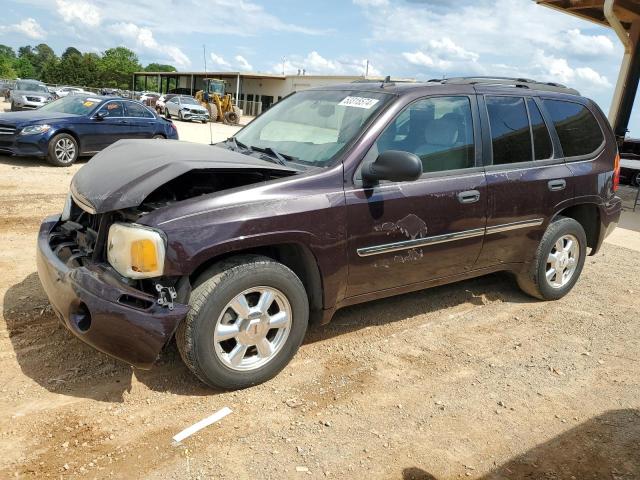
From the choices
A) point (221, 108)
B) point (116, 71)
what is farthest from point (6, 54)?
point (221, 108)

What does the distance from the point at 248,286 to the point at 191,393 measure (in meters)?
0.75

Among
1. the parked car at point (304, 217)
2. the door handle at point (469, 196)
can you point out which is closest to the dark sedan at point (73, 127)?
the parked car at point (304, 217)

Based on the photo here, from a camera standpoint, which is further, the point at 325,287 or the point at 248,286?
the point at 325,287

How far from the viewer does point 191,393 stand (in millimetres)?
3178

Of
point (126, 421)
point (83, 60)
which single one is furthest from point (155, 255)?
point (83, 60)

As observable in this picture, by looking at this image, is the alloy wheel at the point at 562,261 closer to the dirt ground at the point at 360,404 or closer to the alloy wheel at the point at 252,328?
the dirt ground at the point at 360,404

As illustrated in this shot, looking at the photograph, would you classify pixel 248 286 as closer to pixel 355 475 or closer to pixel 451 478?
pixel 355 475

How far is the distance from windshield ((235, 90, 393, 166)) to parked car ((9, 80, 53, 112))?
23790mm

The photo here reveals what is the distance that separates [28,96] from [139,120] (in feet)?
55.6

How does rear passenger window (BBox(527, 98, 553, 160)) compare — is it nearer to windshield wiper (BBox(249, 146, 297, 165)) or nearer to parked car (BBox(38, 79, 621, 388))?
parked car (BBox(38, 79, 621, 388))

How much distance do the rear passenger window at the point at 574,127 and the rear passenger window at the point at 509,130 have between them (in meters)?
0.41

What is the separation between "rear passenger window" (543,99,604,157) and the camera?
186 inches

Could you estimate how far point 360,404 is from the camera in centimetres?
321

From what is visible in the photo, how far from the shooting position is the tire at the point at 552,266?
4.75m
